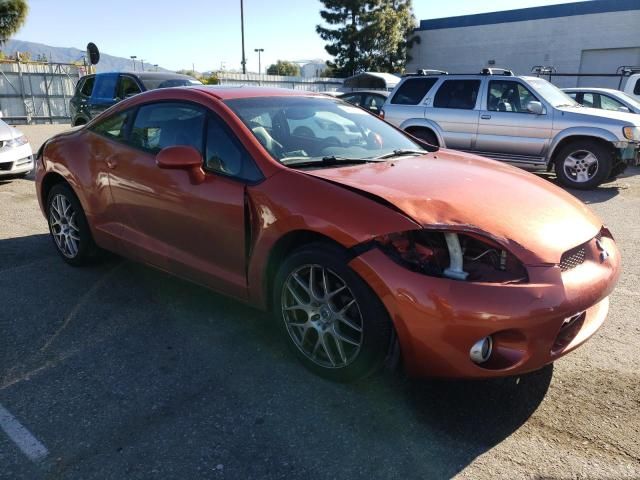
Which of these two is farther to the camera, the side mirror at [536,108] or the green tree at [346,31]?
the green tree at [346,31]

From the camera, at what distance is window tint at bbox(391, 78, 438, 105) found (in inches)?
379

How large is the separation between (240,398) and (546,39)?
3671 cm

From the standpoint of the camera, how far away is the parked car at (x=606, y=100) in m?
11.2

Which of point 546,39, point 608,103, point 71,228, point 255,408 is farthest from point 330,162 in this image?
point 546,39

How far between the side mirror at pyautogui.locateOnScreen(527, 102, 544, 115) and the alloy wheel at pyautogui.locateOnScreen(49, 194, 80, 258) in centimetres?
712

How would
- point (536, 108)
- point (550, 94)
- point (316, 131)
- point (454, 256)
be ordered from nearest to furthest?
1. point (454, 256)
2. point (316, 131)
3. point (536, 108)
4. point (550, 94)

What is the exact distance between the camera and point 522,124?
862 cm

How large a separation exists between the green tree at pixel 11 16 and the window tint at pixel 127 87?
97.6ft

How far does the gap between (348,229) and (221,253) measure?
3.24ft

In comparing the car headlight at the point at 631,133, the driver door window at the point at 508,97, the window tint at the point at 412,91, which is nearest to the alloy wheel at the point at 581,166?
the car headlight at the point at 631,133

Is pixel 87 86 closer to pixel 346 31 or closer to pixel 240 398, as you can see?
pixel 240 398

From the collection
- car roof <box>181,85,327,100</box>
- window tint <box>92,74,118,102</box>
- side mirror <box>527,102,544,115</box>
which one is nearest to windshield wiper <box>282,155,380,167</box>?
car roof <box>181,85,327,100</box>

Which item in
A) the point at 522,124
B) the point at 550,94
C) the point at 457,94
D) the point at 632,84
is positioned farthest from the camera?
the point at 632,84

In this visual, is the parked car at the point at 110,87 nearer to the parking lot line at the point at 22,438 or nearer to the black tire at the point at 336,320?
the black tire at the point at 336,320
